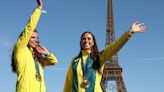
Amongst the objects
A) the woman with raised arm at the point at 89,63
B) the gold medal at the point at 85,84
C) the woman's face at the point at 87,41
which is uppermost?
the woman's face at the point at 87,41

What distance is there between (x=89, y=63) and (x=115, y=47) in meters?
0.43

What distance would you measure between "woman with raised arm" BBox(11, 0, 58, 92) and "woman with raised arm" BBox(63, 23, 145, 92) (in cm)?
42

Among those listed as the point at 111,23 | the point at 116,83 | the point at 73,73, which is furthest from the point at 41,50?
the point at 111,23

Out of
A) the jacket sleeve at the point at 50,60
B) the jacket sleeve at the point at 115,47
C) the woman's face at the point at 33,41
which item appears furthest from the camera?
the jacket sleeve at the point at 50,60

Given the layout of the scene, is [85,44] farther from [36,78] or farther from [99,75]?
[36,78]

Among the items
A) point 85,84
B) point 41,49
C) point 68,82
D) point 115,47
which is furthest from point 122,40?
point 41,49

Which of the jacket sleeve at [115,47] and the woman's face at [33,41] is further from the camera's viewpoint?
the woman's face at [33,41]

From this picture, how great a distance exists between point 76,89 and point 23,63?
2.57ft

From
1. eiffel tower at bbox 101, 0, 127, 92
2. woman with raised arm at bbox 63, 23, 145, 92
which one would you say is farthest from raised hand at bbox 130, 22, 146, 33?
eiffel tower at bbox 101, 0, 127, 92

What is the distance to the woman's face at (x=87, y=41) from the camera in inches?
234

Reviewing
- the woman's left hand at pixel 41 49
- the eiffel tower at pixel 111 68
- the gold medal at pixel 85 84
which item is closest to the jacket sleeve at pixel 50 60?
the woman's left hand at pixel 41 49

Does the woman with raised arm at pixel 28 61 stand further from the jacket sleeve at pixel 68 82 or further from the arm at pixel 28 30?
the jacket sleeve at pixel 68 82

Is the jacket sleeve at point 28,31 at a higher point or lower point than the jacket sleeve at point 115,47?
higher

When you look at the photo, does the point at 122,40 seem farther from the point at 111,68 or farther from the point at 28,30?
the point at 111,68
